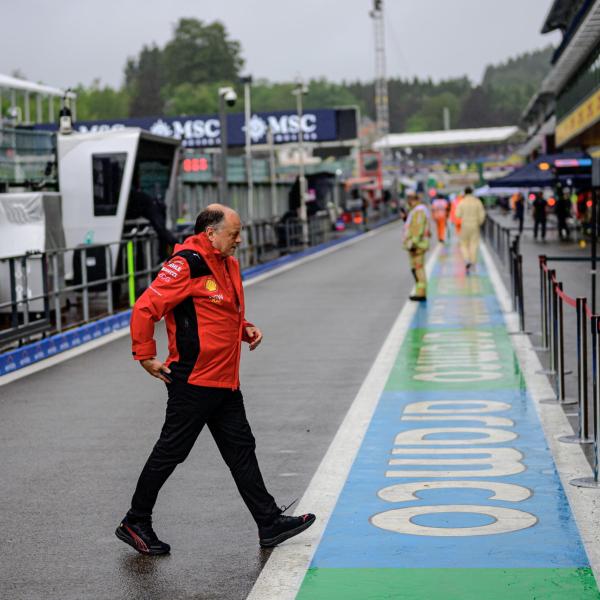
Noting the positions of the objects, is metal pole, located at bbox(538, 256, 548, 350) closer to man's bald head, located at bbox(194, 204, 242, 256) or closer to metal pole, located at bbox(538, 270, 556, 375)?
metal pole, located at bbox(538, 270, 556, 375)

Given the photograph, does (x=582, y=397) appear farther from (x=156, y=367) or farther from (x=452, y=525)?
(x=156, y=367)

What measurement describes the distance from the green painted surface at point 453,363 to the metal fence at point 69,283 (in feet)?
14.4

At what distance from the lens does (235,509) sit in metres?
7.62

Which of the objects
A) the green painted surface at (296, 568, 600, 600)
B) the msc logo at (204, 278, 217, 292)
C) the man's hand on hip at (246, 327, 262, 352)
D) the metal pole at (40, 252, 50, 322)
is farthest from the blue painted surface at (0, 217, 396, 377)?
the green painted surface at (296, 568, 600, 600)

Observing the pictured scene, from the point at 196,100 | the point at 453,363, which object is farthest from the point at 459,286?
the point at 196,100

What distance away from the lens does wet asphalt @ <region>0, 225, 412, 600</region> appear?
634cm

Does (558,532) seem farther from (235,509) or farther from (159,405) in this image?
(159,405)

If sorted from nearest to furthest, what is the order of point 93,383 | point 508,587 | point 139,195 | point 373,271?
point 508,587 → point 93,383 → point 139,195 → point 373,271

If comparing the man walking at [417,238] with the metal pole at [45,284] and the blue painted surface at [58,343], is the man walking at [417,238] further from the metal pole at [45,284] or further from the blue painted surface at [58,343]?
the metal pole at [45,284]

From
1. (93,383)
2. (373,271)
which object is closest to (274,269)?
(373,271)

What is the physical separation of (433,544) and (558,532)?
667 mm

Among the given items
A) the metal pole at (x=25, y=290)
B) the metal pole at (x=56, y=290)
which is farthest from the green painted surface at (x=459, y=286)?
the metal pole at (x=25, y=290)

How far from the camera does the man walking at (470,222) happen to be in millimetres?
27906

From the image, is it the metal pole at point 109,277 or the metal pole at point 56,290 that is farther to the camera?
the metal pole at point 109,277
